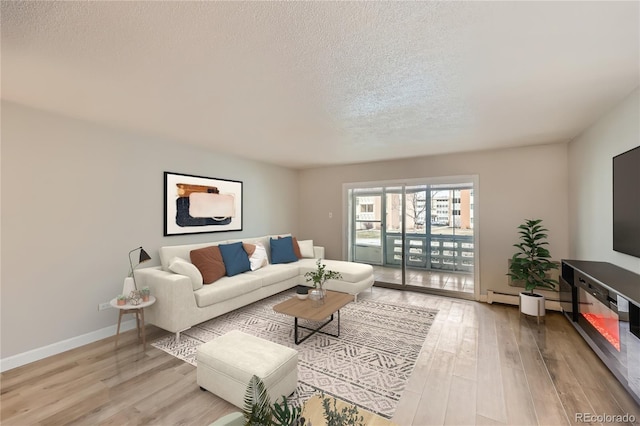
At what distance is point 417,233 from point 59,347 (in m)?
5.16

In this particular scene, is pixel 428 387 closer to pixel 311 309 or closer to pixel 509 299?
pixel 311 309

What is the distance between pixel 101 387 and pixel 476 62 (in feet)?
12.3

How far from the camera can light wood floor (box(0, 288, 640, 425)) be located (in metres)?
1.84

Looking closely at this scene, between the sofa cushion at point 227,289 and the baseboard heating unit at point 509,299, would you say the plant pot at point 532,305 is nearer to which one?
the baseboard heating unit at point 509,299

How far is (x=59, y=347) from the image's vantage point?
271 cm

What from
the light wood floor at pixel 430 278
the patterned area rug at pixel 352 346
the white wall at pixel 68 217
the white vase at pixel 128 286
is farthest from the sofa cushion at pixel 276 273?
the light wood floor at pixel 430 278

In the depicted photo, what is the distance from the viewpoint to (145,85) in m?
2.12

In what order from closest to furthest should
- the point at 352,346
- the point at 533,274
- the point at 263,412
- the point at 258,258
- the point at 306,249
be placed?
the point at 263,412 → the point at 352,346 → the point at 533,274 → the point at 258,258 → the point at 306,249

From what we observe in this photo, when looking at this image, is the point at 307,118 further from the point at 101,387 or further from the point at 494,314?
the point at 494,314

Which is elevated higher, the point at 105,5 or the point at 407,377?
the point at 105,5

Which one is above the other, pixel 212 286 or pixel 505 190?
pixel 505 190

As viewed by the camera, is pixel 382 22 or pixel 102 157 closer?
pixel 382 22

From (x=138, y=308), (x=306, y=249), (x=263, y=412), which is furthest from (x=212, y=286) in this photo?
(x=263, y=412)

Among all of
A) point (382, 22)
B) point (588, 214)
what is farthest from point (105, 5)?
point (588, 214)
